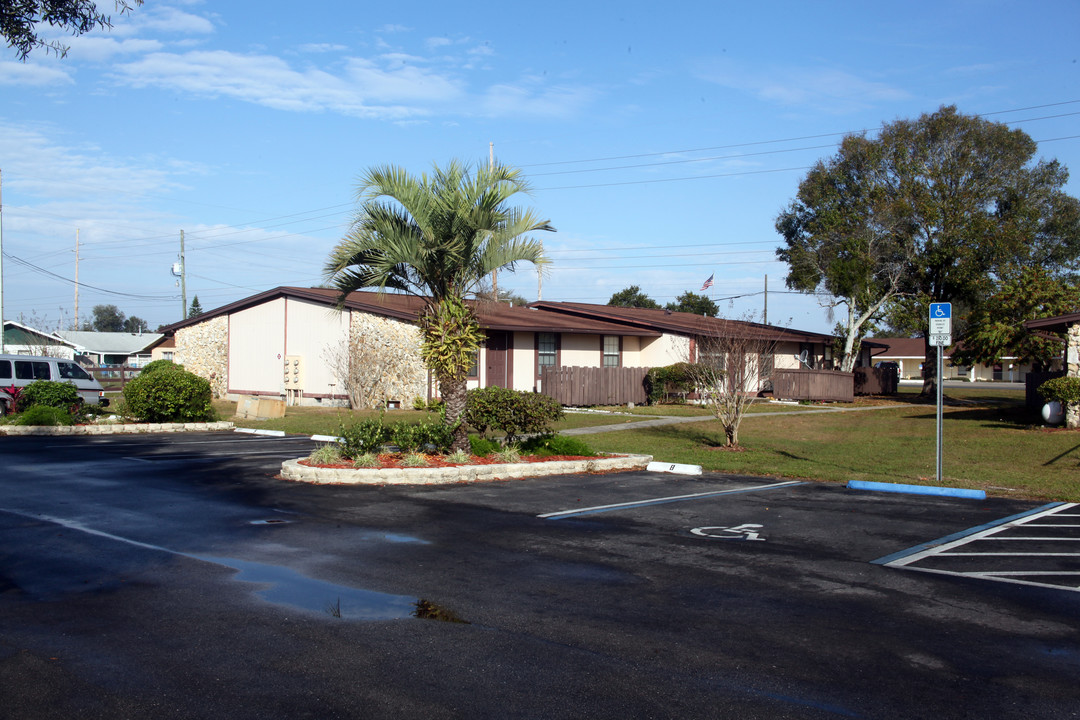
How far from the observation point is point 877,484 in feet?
43.7

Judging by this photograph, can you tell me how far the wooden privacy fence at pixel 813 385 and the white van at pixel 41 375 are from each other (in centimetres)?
2521

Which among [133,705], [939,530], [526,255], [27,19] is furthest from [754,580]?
[27,19]

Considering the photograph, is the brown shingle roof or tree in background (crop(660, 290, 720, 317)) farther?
tree in background (crop(660, 290, 720, 317))

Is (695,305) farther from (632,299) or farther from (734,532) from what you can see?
(734,532)

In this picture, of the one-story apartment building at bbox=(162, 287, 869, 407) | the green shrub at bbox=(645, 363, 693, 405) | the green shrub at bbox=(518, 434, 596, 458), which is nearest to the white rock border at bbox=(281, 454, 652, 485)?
the green shrub at bbox=(518, 434, 596, 458)

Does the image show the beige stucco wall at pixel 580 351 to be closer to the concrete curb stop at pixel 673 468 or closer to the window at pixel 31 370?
the concrete curb stop at pixel 673 468

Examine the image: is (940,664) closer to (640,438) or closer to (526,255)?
(526,255)

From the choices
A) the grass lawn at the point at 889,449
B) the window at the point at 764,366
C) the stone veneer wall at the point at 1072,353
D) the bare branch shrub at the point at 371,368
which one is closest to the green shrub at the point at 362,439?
the grass lawn at the point at 889,449

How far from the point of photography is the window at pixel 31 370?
82.0 ft

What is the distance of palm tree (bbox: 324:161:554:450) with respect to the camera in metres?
14.1

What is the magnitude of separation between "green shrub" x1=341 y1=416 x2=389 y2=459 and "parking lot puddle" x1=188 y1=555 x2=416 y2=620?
6.45 metres

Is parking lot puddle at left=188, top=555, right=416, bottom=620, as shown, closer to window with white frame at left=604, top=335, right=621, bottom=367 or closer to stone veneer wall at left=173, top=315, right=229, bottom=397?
window with white frame at left=604, top=335, right=621, bottom=367

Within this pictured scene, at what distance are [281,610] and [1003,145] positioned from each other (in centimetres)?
4018

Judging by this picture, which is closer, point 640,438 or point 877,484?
point 877,484
